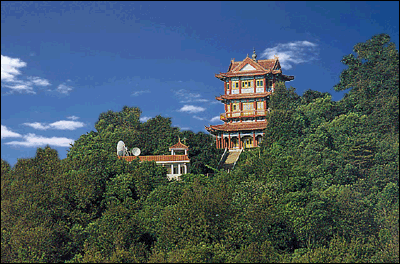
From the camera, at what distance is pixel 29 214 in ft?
112

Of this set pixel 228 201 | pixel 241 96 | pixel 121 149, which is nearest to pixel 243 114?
pixel 241 96

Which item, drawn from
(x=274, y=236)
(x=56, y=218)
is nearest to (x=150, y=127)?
(x=56, y=218)

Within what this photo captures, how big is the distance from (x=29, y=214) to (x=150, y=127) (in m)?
18.6

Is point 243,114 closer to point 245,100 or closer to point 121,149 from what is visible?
point 245,100

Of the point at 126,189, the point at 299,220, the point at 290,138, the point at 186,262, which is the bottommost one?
the point at 186,262

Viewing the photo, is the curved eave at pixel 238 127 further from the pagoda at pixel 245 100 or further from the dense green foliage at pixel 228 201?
the dense green foliage at pixel 228 201

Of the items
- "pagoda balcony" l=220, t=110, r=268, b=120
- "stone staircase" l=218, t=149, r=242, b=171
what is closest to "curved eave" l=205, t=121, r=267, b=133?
"pagoda balcony" l=220, t=110, r=268, b=120

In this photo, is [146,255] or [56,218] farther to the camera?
[56,218]

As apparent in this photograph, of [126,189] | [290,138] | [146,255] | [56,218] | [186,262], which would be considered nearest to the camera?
[186,262]

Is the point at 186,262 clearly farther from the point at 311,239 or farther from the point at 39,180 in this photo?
the point at 39,180

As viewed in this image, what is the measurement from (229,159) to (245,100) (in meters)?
9.90

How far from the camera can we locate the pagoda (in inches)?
2363

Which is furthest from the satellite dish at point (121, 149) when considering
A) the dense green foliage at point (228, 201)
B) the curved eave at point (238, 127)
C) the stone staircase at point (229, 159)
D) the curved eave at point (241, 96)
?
the curved eave at point (241, 96)

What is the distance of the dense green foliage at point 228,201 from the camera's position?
32.2m
